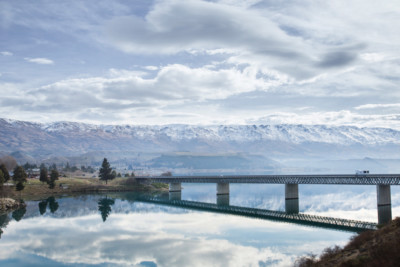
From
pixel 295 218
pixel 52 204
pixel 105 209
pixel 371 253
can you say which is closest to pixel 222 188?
pixel 105 209

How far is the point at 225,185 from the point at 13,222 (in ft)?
281

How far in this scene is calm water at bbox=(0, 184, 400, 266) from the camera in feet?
169

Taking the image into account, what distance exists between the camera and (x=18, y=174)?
139 m

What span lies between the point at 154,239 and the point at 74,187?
4091 inches

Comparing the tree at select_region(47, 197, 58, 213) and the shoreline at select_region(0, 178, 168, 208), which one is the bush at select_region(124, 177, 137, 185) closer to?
the shoreline at select_region(0, 178, 168, 208)

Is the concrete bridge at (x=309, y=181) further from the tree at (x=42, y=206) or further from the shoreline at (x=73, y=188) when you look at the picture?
the tree at (x=42, y=206)

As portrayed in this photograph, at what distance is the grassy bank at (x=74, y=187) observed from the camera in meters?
135

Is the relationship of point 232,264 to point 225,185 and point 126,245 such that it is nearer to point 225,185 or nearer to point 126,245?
point 126,245

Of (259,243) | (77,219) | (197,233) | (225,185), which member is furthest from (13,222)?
(225,185)

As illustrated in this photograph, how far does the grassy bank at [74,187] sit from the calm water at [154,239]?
37.3 m

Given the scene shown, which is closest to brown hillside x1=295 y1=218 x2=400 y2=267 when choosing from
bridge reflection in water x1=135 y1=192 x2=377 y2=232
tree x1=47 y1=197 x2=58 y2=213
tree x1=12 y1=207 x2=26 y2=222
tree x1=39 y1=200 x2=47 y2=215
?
bridge reflection in water x1=135 y1=192 x2=377 y2=232

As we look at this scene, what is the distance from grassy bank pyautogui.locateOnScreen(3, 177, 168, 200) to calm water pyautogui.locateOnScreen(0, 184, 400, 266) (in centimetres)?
3726

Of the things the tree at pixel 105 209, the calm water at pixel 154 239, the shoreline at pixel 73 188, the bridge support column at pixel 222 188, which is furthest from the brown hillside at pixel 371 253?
the bridge support column at pixel 222 188

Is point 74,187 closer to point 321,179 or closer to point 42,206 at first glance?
point 42,206
